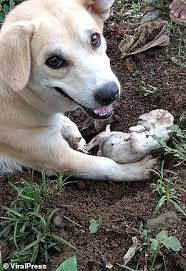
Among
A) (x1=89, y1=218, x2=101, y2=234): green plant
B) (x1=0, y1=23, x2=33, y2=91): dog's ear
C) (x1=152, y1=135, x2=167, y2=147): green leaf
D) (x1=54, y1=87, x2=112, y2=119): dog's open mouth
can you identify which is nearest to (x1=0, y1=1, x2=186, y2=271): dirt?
(x1=89, y1=218, x2=101, y2=234): green plant

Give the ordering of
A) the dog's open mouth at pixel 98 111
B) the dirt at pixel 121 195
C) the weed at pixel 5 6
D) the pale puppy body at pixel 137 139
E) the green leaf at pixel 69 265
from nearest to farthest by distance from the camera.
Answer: the green leaf at pixel 69 265
the dirt at pixel 121 195
the dog's open mouth at pixel 98 111
the pale puppy body at pixel 137 139
the weed at pixel 5 6

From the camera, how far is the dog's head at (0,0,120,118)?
312 centimetres

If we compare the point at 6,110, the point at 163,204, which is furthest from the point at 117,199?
the point at 6,110

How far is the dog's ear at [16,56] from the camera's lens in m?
3.12

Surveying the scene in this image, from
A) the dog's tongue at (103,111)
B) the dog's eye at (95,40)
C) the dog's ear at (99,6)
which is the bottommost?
the dog's tongue at (103,111)

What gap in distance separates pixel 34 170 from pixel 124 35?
4.74 feet

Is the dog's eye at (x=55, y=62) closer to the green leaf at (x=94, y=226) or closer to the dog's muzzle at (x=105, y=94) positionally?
the dog's muzzle at (x=105, y=94)

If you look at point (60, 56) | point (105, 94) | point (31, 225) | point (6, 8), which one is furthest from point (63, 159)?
point (6, 8)

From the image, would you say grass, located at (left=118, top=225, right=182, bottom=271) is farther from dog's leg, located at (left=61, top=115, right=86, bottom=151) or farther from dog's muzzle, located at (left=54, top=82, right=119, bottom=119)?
dog's leg, located at (left=61, top=115, right=86, bottom=151)

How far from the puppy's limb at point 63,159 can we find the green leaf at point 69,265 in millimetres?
825

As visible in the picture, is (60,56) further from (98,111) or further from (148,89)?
(148,89)

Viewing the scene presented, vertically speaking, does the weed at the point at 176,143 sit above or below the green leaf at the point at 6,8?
below

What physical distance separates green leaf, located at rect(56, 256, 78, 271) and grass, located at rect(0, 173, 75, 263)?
0.24 meters

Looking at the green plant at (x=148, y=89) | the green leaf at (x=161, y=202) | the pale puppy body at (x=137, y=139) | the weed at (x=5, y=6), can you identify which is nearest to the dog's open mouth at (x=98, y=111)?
the pale puppy body at (x=137, y=139)
